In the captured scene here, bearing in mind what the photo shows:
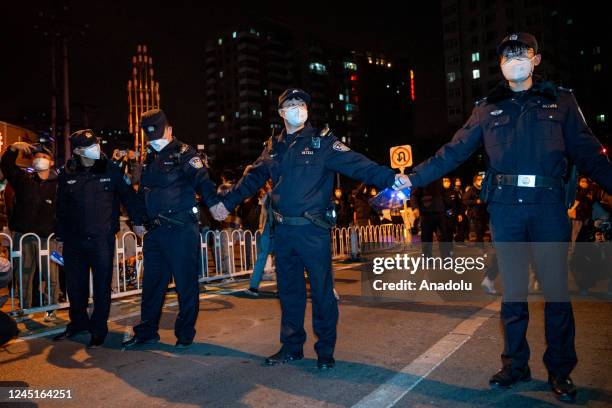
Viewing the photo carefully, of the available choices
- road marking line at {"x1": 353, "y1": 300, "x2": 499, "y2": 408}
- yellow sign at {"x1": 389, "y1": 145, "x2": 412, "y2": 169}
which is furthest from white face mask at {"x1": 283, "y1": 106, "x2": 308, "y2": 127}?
yellow sign at {"x1": 389, "y1": 145, "x2": 412, "y2": 169}

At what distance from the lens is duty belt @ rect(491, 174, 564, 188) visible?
361 cm

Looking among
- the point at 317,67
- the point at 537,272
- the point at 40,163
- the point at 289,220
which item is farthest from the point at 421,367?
the point at 317,67

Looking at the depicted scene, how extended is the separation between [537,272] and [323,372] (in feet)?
5.73

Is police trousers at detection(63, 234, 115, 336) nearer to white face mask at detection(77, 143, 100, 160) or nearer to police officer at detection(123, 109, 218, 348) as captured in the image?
police officer at detection(123, 109, 218, 348)

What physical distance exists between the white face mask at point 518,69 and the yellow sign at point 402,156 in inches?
456

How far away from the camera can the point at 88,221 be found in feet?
17.8

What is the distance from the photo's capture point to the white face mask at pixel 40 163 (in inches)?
283

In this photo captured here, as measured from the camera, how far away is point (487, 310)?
6.26 meters

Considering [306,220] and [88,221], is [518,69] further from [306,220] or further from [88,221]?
[88,221]

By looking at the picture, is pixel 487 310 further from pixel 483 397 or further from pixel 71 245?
pixel 71 245

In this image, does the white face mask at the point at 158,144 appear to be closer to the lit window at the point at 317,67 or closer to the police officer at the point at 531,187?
the police officer at the point at 531,187

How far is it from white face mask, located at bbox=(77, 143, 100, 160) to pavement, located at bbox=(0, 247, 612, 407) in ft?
6.35

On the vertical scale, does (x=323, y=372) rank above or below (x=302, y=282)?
below

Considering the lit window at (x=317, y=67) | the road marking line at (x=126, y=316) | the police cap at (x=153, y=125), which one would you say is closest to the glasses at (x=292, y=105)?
the police cap at (x=153, y=125)
